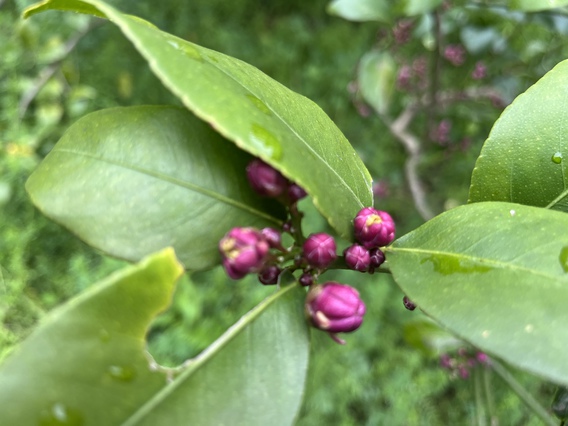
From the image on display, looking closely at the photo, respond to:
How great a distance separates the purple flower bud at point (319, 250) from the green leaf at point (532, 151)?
9.6 inches

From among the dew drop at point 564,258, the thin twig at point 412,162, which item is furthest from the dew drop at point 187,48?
the thin twig at point 412,162

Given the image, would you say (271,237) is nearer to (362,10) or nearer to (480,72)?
(362,10)

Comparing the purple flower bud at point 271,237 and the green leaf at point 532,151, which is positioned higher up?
the green leaf at point 532,151

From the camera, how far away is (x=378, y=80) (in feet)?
5.67

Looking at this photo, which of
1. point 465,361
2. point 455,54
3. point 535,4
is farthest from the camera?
point 455,54

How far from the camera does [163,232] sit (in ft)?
2.01

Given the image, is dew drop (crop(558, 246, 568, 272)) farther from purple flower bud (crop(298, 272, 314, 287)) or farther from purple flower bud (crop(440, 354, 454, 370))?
purple flower bud (crop(440, 354, 454, 370))

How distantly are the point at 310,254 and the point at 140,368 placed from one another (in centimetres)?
23

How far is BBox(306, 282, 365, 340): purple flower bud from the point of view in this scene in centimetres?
58

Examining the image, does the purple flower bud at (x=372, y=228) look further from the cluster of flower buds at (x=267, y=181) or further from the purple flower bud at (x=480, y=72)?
the purple flower bud at (x=480, y=72)

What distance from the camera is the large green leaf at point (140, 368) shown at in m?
0.47

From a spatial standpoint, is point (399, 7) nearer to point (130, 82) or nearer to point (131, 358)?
point (131, 358)

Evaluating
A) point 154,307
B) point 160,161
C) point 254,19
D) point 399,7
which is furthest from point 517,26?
point 154,307

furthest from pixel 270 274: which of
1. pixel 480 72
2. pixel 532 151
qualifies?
pixel 480 72
